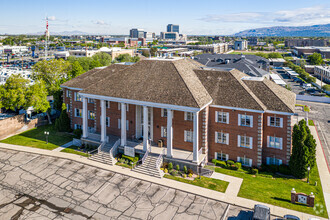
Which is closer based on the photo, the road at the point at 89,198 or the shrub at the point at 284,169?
the road at the point at 89,198

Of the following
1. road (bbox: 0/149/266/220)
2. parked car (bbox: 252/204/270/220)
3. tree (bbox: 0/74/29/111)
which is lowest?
road (bbox: 0/149/266/220)

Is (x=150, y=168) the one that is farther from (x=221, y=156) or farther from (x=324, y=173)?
(x=324, y=173)

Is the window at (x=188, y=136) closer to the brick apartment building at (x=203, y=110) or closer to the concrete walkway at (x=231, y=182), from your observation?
the brick apartment building at (x=203, y=110)

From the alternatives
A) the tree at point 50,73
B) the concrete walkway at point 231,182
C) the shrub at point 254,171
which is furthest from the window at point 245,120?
the tree at point 50,73

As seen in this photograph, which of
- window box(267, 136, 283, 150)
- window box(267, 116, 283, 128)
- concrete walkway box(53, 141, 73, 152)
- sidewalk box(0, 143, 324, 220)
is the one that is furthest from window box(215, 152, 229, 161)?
concrete walkway box(53, 141, 73, 152)

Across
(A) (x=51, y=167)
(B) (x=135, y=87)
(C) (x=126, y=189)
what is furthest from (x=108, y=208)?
(B) (x=135, y=87)

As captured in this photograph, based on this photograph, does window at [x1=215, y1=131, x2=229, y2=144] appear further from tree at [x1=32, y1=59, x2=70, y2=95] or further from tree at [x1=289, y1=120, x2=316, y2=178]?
tree at [x1=32, y1=59, x2=70, y2=95]
